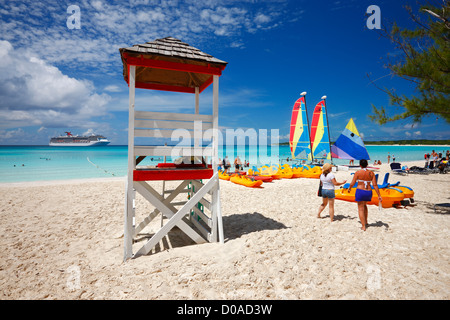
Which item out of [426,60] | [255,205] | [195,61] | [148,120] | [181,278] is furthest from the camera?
[255,205]

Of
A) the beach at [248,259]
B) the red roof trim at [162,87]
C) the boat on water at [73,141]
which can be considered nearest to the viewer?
the beach at [248,259]

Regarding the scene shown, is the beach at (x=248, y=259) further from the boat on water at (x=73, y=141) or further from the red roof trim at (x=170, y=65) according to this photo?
the boat on water at (x=73, y=141)

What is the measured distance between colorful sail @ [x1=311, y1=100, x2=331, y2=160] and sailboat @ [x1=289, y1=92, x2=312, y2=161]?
0.88m

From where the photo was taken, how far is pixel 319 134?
21453 mm

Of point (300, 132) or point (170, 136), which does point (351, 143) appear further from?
point (170, 136)

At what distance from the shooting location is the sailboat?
840 inches

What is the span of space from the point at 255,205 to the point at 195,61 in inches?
208

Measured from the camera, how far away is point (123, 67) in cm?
500

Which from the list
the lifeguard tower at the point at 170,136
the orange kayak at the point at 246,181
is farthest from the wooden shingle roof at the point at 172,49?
the orange kayak at the point at 246,181

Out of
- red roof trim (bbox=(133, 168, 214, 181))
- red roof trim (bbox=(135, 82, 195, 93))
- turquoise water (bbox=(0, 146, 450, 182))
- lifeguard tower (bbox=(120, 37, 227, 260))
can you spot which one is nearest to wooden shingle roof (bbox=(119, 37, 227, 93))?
lifeguard tower (bbox=(120, 37, 227, 260))

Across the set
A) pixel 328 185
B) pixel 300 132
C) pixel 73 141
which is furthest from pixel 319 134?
pixel 73 141

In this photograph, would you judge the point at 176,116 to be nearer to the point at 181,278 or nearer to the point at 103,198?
the point at 181,278

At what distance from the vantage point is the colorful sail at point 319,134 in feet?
69.3

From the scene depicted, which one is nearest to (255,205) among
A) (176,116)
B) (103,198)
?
(176,116)
